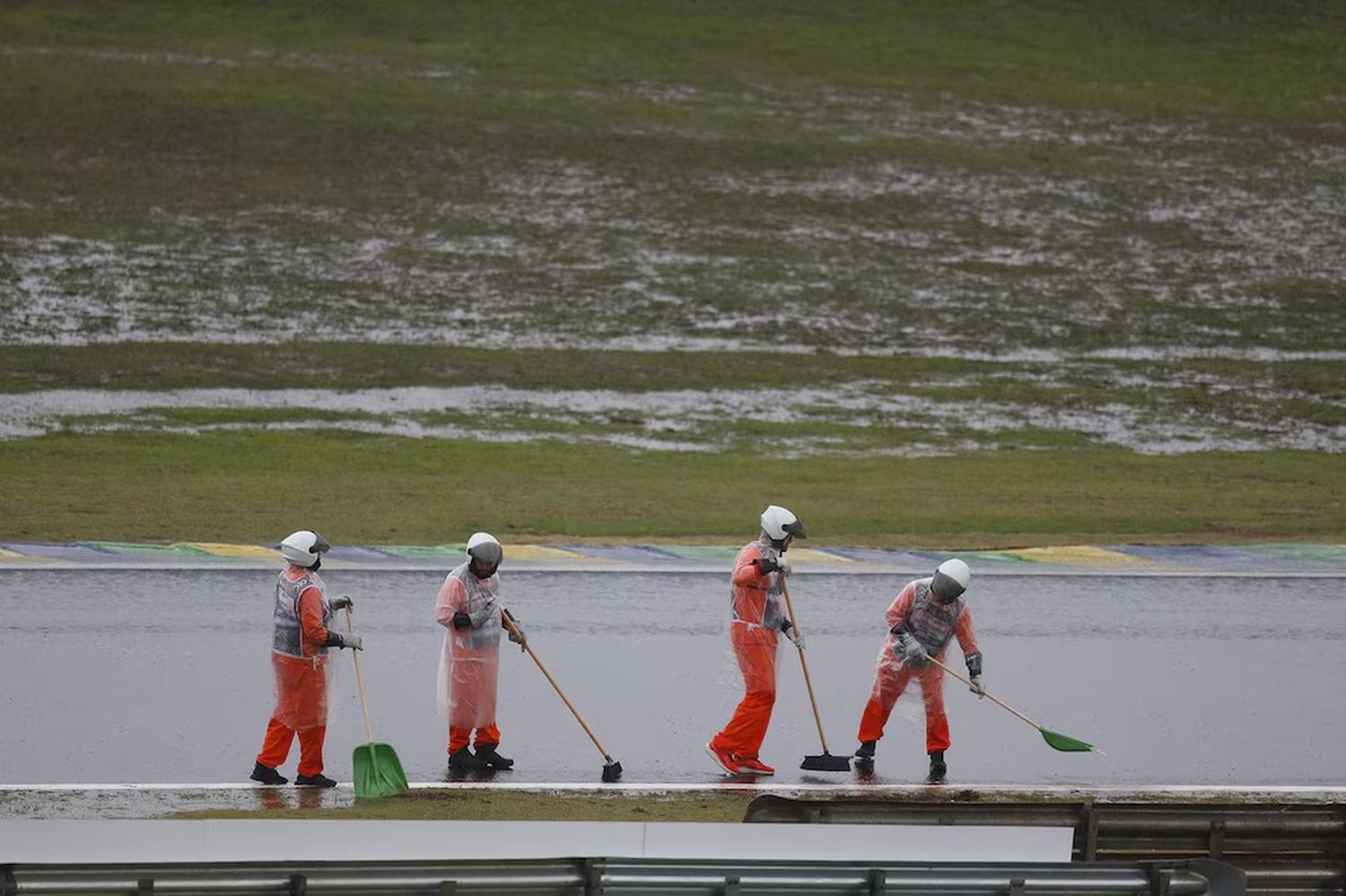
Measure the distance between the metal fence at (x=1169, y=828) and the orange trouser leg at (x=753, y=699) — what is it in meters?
3.15

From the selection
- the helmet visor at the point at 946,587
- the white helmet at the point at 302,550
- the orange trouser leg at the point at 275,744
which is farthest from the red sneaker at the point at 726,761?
the white helmet at the point at 302,550

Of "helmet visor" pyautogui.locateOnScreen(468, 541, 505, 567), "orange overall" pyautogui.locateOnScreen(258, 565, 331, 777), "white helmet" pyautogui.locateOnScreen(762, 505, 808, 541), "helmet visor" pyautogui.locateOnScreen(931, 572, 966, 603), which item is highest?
"white helmet" pyautogui.locateOnScreen(762, 505, 808, 541)

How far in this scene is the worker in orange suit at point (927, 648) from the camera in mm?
12773

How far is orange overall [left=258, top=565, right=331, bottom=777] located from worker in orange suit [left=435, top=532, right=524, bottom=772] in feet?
2.71

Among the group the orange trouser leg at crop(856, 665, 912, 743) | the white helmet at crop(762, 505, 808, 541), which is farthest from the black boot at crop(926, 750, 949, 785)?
the white helmet at crop(762, 505, 808, 541)

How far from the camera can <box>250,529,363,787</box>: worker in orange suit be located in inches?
465

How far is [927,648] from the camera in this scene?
1287 centimetres

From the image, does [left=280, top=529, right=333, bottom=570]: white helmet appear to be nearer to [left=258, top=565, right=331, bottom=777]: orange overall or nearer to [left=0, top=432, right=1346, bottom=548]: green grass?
[left=258, top=565, right=331, bottom=777]: orange overall

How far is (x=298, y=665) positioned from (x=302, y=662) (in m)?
0.03

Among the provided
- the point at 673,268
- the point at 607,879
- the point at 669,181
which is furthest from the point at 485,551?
the point at 669,181

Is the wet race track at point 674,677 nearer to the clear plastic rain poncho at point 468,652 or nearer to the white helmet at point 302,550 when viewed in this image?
the clear plastic rain poncho at point 468,652

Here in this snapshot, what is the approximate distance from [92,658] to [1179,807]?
28.8 ft

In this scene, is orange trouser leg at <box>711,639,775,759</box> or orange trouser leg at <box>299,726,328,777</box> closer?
orange trouser leg at <box>299,726,328,777</box>

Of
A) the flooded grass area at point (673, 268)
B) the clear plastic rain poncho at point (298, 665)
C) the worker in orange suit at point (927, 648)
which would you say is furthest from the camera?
the flooded grass area at point (673, 268)
